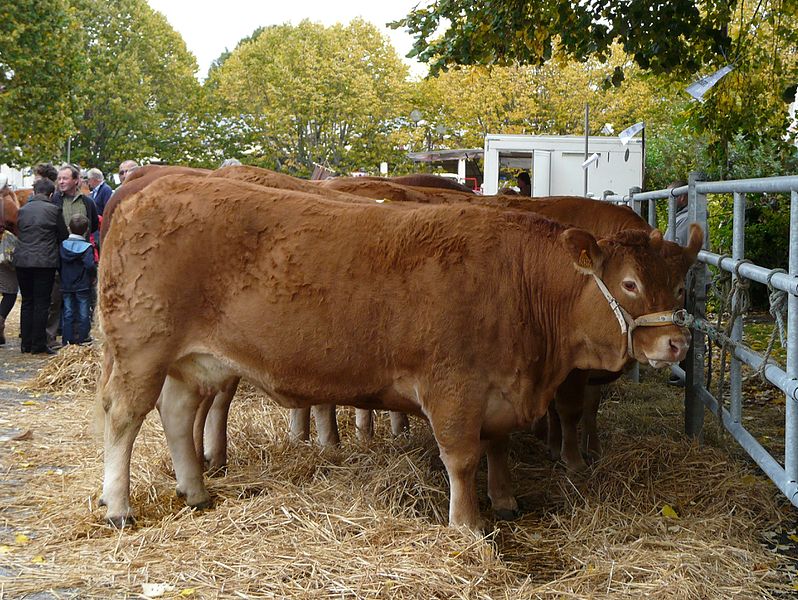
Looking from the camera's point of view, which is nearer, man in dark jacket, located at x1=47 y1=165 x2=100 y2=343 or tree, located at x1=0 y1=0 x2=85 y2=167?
man in dark jacket, located at x1=47 y1=165 x2=100 y2=343

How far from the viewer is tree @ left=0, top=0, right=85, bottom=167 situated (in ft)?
80.9

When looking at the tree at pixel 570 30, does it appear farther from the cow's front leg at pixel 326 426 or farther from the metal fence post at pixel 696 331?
the cow's front leg at pixel 326 426

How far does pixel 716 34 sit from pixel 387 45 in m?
40.8

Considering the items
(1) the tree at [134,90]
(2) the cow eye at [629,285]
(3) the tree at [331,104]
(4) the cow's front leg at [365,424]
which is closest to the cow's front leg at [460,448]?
(2) the cow eye at [629,285]

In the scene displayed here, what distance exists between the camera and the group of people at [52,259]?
38.0 ft

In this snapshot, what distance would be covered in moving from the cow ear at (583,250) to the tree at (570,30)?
458cm

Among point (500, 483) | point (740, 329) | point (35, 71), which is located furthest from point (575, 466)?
point (35, 71)

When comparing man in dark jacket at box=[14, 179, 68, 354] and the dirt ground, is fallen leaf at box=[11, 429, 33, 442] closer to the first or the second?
the dirt ground

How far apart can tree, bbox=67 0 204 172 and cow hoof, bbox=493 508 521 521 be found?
4214 centimetres

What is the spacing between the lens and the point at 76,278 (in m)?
11.7

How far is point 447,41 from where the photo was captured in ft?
33.1

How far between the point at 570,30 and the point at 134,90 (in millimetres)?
40899

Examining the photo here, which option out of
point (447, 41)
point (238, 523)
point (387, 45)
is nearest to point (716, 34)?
point (447, 41)

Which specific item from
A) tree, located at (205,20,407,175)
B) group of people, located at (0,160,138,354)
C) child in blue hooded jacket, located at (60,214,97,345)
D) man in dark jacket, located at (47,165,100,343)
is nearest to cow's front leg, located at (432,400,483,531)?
group of people, located at (0,160,138,354)
